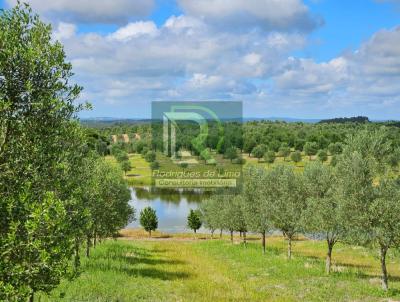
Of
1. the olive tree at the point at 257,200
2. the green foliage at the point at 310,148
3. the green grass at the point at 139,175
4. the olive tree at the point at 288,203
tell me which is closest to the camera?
the olive tree at the point at 288,203

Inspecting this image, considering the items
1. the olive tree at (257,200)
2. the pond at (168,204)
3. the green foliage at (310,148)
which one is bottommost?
the pond at (168,204)

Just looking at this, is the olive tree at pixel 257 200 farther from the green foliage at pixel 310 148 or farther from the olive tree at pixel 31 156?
the green foliage at pixel 310 148

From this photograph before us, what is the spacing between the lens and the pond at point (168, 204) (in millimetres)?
112562

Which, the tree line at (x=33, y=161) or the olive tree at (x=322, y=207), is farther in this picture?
the olive tree at (x=322, y=207)

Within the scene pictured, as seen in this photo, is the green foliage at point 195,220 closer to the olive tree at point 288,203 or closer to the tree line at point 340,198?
the tree line at point 340,198

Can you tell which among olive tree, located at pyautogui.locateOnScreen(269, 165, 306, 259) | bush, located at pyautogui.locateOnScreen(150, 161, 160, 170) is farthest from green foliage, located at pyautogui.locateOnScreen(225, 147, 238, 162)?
olive tree, located at pyautogui.locateOnScreen(269, 165, 306, 259)

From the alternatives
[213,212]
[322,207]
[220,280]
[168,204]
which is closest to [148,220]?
[213,212]

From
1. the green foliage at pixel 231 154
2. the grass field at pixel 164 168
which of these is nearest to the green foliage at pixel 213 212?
the grass field at pixel 164 168

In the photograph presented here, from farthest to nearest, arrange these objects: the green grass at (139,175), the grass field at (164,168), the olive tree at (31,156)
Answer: the green grass at (139,175) < the grass field at (164,168) < the olive tree at (31,156)

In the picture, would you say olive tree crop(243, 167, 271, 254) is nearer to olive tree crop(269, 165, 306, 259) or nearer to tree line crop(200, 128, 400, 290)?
tree line crop(200, 128, 400, 290)

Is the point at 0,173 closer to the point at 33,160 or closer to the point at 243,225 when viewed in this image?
the point at 33,160

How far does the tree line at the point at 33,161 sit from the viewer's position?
11656 mm

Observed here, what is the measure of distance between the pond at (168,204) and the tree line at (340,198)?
188 feet

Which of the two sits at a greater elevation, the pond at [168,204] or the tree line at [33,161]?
the tree line at [33,161]
